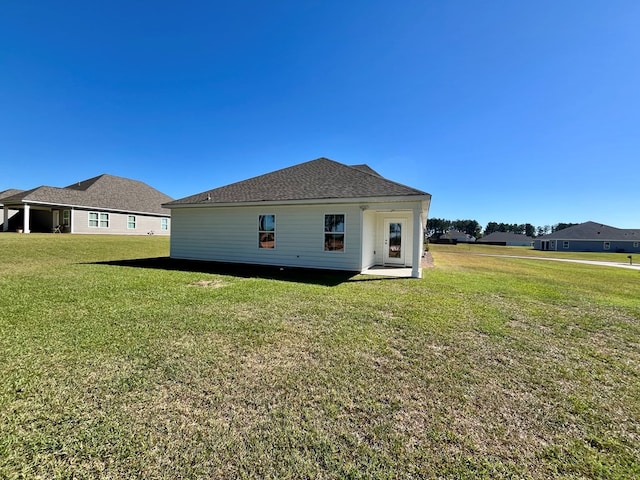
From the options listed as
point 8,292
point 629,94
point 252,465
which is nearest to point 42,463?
point 252,465

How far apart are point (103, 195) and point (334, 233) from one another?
2624 centimetres

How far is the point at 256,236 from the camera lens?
39.9 ft

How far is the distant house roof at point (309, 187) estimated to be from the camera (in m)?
10.0

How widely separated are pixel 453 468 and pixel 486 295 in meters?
6.54

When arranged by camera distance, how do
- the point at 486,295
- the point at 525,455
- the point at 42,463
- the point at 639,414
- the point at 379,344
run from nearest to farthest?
the point at 42,463
the point at 525,455
the point at 639,414
the point at 379,344
the point at 486,295

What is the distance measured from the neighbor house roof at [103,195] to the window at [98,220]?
0.68 metres

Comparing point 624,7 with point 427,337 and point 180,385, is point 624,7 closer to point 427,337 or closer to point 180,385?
point 427,337

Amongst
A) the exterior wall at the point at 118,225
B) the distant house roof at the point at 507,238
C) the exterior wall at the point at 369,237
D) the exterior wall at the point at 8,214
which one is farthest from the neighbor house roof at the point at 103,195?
the distant house roof at the point at 507,238

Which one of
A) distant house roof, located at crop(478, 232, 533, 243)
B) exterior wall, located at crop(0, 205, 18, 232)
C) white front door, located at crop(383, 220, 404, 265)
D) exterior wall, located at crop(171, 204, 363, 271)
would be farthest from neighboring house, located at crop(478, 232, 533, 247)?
exterior wall, located at crop(0, 205, 18, 232)

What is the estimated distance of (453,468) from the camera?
197 centimetres

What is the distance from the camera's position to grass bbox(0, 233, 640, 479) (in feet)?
6.60

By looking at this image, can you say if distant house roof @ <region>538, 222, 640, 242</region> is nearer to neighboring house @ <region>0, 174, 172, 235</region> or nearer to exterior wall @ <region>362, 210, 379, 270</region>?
exterior wall @ <region>362, 210, 379, 270</region>

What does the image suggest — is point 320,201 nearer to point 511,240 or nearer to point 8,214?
point 8,214

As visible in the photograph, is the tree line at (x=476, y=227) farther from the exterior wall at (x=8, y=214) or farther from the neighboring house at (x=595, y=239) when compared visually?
the exterior wall at (x=8, y=214)
